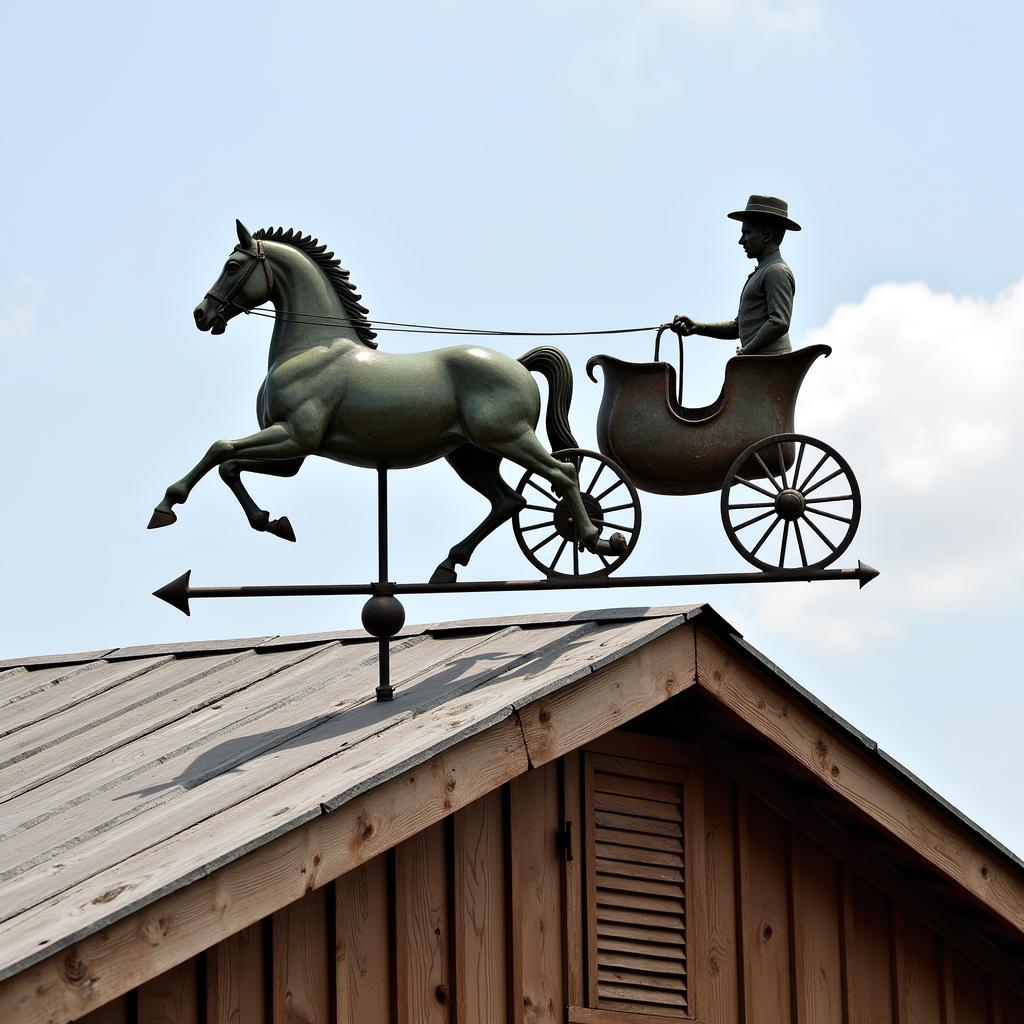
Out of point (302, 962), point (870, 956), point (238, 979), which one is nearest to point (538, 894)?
point (302, 962)

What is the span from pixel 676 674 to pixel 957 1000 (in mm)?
2534

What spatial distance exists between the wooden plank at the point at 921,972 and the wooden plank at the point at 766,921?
2.44 feet

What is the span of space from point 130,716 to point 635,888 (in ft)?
8.94

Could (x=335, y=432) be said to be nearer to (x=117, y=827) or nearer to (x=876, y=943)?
(x=117, y=827)

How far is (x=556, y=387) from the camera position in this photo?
9570 mm

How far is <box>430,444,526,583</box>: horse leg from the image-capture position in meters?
9.30

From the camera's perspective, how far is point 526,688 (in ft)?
27.0

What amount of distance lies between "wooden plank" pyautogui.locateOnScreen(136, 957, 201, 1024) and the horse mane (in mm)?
3098

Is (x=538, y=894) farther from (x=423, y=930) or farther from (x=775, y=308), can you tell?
(x=775, y=308)

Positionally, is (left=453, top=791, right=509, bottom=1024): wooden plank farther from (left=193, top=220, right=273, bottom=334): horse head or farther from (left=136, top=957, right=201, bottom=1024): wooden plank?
(left=193, top=220, right=273, bottom=334): horse head

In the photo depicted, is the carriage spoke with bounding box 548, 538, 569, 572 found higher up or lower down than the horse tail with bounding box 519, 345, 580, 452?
lower down

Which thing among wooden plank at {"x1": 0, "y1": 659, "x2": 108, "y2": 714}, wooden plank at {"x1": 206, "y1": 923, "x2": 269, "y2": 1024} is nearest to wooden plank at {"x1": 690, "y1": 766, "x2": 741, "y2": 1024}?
wooden plank at {"x1": 206, "y1": 923, "x2": 269, "y2": 1024}

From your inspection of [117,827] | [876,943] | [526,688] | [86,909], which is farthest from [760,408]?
[86,909]

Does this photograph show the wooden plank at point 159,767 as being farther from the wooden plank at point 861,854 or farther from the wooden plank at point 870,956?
the wooden plank at point 870,956
